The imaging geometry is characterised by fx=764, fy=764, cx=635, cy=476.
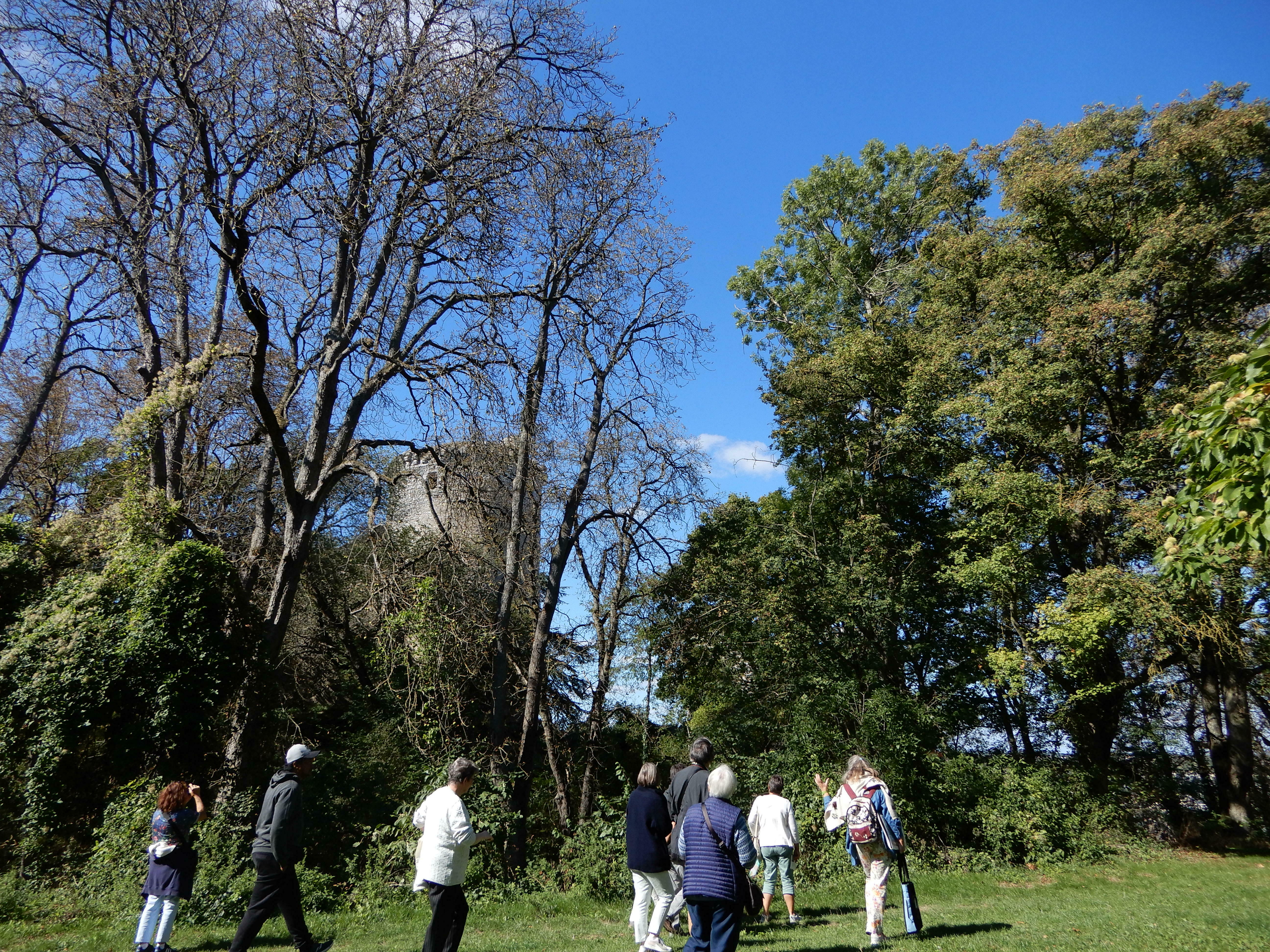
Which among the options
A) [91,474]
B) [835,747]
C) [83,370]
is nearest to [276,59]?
[83,370]

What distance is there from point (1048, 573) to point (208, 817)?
17118 millimetres

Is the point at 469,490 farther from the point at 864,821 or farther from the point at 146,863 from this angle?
the point at 864,821

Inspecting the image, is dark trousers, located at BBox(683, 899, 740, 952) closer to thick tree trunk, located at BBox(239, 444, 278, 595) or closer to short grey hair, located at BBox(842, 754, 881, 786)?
short grey hair, located at BBox(842, 754, 881, 786)

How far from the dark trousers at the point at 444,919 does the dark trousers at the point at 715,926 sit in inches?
65.9

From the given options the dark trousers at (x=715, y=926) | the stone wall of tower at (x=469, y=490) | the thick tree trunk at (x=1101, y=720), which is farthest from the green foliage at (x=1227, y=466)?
the thick tree trunk at (x=1101, y=720)

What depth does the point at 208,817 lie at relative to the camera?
9.60 m

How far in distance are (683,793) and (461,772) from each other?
2.36 m

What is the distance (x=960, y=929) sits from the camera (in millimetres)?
8156

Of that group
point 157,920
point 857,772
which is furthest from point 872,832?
point 157,920

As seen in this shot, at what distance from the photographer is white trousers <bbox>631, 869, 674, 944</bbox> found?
249 inches

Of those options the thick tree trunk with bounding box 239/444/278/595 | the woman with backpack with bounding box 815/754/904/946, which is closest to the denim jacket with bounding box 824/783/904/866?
the woman with backpack with bounding box 815/754/904/946

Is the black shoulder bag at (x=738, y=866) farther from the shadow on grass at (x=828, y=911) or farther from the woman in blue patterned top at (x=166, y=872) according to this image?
the shadow on grass at (x=828, y=911)

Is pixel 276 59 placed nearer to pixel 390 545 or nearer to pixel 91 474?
pixel 390 545

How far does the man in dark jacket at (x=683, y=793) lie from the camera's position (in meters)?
6.80
